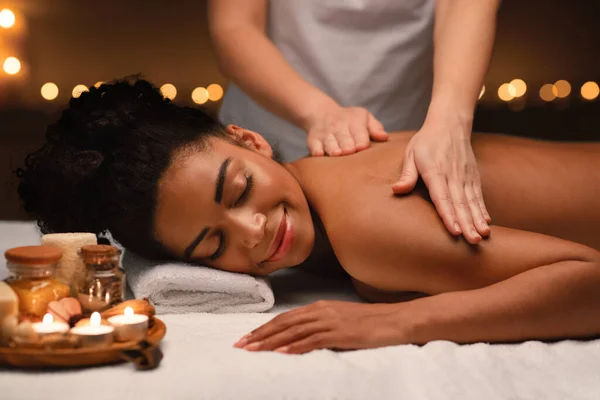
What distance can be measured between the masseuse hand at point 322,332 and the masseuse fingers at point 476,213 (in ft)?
0.71

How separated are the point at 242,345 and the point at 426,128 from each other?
549 mm

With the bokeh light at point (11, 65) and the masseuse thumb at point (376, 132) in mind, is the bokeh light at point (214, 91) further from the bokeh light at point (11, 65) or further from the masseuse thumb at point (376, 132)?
the masseuse thumb at point (376, 132)

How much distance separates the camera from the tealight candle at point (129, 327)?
106cm

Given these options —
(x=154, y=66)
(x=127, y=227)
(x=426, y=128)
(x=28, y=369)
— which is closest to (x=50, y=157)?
(x=127, y=227)

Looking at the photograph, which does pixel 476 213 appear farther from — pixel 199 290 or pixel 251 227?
pixel 199 290

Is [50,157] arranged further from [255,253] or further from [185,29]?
[185,29]

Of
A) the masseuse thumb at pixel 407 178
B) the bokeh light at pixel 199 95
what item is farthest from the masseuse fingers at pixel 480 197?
the bokeh light at pixel 199 95

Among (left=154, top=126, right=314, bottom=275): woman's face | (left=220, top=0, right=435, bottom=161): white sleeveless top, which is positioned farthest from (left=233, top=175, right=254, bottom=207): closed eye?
(left=220, top=0, right=435, bottom=161): white sleeveless top

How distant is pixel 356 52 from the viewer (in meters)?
1.96

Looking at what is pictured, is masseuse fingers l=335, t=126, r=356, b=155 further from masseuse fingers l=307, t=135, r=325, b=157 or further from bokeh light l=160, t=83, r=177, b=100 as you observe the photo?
bokeh light l=160, t=83, r=177, b=100

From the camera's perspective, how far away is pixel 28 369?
103cm

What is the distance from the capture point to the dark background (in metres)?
3.32

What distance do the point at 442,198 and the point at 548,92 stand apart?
2241 mm

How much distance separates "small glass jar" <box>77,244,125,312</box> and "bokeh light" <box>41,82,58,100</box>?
2.34 metres
